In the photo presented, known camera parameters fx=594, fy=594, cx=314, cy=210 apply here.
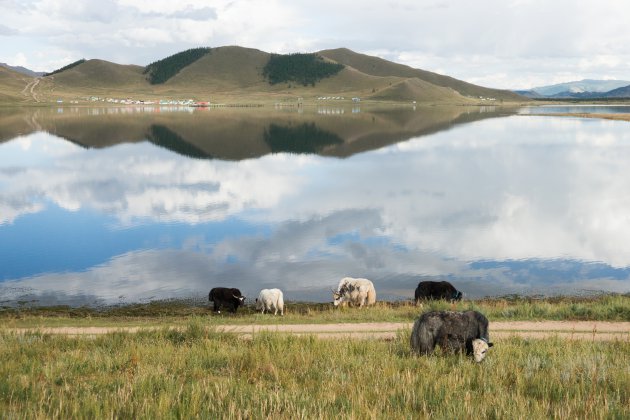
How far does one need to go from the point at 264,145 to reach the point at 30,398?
80.3m

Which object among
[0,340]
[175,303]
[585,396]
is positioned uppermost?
[585,396]

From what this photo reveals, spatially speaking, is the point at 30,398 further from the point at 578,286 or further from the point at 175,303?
the point at 578,286

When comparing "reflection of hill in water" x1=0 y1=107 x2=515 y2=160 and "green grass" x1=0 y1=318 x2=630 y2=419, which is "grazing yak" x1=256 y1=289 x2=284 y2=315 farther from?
"reflection of hill in water" x1=0 y1=107 x2=515 y2=160

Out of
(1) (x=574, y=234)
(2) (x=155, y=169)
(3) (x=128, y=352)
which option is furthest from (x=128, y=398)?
(2) (x=155, y=169)

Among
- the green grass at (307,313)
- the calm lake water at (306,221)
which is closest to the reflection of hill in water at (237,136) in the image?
the calm lake water at (306,221)

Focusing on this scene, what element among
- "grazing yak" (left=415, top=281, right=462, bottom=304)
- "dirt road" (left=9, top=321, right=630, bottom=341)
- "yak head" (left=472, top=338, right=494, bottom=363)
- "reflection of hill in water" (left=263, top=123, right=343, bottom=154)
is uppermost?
"reflection of hill in water" (left=263, top=123, right=343, bottom=154)

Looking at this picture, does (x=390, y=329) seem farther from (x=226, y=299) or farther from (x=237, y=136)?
(x=237, y=136)

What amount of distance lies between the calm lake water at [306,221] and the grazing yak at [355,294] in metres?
2.10

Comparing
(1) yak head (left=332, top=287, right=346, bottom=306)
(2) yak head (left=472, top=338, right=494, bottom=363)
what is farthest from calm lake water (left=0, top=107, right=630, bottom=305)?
(2) yak head (left=472, top=338, right=494, bottom=363)

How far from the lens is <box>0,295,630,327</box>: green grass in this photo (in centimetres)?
2000

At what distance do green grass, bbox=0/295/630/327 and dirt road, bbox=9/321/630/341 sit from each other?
0.88 metres

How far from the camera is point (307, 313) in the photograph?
76.5ft

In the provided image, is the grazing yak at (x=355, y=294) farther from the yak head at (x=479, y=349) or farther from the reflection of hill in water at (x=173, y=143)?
the reflection of hill in water at (x=173, y=143)

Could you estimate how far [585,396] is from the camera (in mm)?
8656
